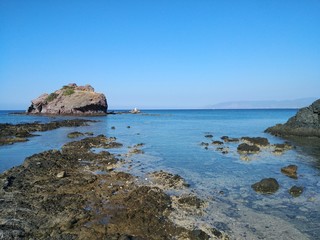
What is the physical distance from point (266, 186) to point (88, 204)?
9.68 m

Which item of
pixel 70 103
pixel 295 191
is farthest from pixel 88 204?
pixel 70 103

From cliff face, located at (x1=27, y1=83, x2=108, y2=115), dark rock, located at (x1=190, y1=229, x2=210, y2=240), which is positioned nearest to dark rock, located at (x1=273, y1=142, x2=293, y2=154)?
dark rock, located at (x1=190, y1=229, x2=210, y2=240)

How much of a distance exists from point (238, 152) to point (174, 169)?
10269 millimetres

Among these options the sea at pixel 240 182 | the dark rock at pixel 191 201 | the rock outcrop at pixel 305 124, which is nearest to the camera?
the sea at pixel 240 182

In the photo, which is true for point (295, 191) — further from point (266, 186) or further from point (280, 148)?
point (280, 148)

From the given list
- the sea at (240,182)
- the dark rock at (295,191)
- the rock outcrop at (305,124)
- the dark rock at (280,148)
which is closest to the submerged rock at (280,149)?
the dark rock at (280,148)

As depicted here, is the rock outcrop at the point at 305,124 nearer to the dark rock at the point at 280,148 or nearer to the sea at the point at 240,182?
the sea at the point at 240,182

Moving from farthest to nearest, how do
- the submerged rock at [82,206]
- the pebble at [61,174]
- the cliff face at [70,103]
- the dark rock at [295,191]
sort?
1. the cliff face at [70,103]
2. the pebble at [61,174]
3. the dark rock at [295,191]
4. the submerged rock at [82,206]

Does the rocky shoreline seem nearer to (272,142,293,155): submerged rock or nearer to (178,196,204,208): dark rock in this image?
(178,196,204,208): dark rock

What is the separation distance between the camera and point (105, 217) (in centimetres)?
1135

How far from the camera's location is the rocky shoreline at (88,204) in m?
10.1

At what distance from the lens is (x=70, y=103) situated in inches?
4210

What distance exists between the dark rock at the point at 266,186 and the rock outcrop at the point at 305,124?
27798 mm

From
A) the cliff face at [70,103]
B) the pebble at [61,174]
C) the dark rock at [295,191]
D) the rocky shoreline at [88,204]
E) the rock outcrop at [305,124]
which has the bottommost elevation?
the dark rock at [295,191]
